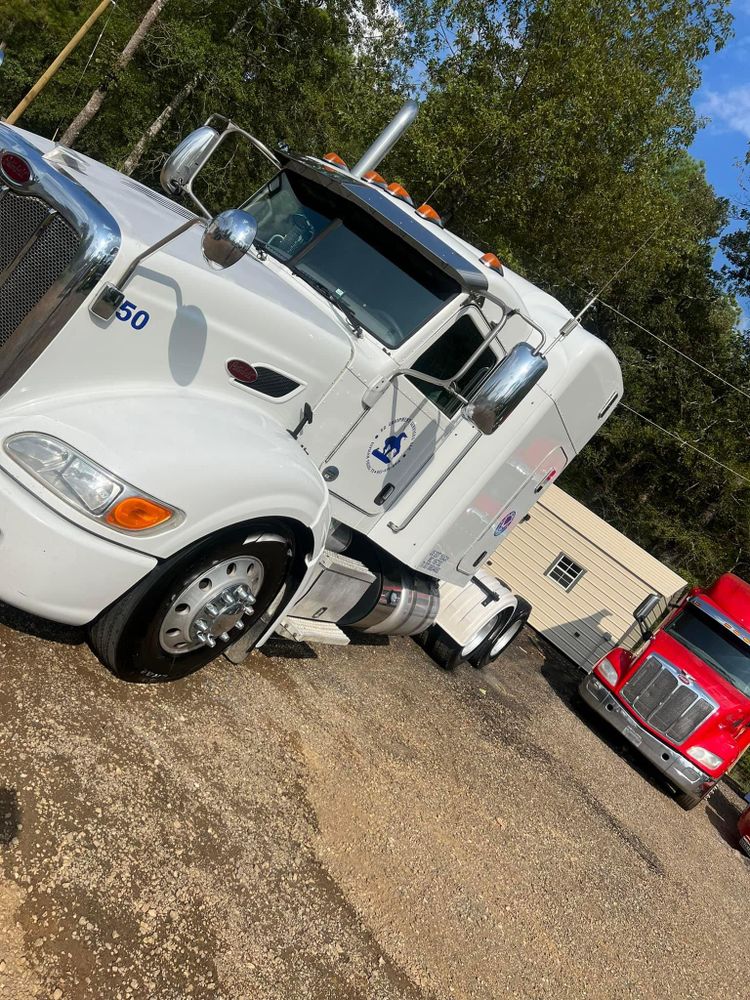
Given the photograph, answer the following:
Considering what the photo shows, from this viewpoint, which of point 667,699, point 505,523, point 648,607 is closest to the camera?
point 505,523

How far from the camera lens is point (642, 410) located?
30719 millimetres

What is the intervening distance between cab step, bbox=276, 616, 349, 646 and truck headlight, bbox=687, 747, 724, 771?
6.49 m

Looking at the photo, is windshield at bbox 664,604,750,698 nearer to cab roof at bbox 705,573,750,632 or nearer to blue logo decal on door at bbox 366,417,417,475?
cab roof at bbox 705,573,750,632

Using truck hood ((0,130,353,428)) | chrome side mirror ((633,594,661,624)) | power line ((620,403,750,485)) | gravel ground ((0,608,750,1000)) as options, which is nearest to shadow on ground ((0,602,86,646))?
gravel ground ((0,608,750,1000))

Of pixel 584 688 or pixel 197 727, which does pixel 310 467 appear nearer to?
pixel 197 727

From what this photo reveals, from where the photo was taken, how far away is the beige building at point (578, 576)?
15031 millimetres

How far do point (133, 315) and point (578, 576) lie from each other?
13.2m

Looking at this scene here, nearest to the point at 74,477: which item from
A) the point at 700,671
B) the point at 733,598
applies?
the point at 700,671

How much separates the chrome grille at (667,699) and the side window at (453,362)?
6.30 m

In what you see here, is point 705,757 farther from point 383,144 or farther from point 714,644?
point 383,144

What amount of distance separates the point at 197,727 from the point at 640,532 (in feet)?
89.4

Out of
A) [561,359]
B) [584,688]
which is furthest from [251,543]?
[584,688]

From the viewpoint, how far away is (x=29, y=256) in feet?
12.0

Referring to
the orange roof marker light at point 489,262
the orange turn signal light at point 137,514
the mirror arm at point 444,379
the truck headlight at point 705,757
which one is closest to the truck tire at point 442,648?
the mirror arm at point 444,379
